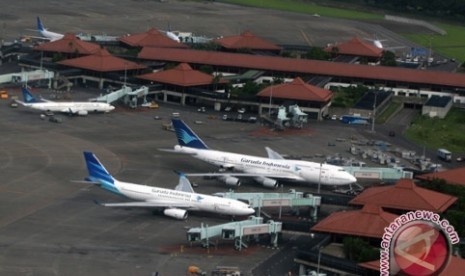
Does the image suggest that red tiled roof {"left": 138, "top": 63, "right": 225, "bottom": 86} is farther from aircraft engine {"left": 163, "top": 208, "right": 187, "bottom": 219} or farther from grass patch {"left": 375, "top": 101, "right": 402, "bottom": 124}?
aircraft engine {"left": 163, "top": 208, "right": 187, "bottom": 219}

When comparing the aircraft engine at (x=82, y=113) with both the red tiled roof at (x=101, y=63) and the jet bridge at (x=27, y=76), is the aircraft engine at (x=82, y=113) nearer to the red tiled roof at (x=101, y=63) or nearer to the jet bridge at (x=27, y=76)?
the jet bridge at (x=27, y=76)

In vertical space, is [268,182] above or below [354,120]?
above

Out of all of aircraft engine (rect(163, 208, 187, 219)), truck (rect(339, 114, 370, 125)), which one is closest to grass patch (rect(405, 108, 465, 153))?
truck (rect(339, 114, 370, 125))

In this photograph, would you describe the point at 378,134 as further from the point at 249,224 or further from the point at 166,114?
the point at 249,224

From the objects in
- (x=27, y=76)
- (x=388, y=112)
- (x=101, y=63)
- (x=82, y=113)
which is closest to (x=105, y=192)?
(x=82, y=113)

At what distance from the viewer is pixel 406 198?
93125 mm

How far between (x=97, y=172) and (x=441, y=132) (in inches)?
2559

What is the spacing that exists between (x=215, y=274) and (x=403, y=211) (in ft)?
67.7

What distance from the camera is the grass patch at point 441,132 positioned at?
139 metres

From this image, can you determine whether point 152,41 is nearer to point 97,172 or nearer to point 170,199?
point 97,172

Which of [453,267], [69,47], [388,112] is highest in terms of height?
[453,267]

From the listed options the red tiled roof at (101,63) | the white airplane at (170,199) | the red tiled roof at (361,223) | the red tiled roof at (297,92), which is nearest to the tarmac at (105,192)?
the white airplane at (170,199)

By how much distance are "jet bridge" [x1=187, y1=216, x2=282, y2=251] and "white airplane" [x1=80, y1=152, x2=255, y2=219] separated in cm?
427

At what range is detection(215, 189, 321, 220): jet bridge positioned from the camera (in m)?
95.8
